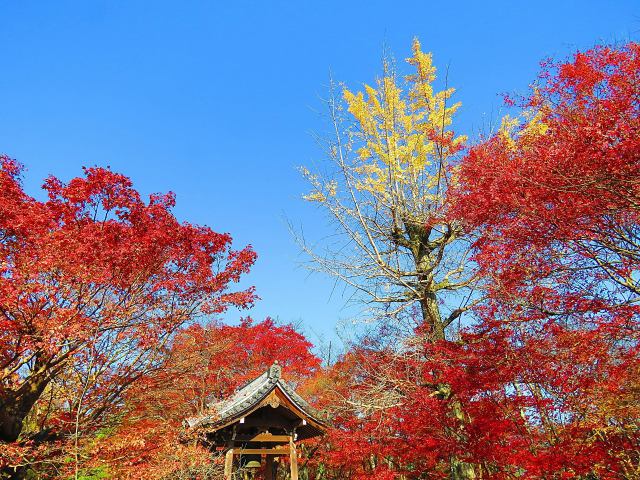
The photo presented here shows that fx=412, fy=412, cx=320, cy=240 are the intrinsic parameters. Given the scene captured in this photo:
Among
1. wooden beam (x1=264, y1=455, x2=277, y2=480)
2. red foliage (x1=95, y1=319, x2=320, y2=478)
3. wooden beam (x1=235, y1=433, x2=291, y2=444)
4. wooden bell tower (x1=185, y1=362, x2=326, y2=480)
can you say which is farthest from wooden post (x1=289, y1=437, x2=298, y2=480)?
red foliage (x1=95, y1=319, x2=320, y2=478)

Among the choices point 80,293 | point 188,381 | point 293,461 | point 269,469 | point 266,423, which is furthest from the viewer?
point 269,469

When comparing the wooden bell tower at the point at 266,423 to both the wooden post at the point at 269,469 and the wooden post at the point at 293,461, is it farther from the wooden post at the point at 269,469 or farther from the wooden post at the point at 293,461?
the wooden post at the point at 269,469

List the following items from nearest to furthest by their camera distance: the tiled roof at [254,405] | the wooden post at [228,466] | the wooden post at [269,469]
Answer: the wooden post at [228,466]
the tiled roof at [254,405]
the wooden post at [269,469]

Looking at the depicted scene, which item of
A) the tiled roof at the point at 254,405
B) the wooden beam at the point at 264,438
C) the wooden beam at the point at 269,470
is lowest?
the wooden beam at the point at 269,470

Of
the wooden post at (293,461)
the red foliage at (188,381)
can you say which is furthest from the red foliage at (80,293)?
the wooden post at (293,461)

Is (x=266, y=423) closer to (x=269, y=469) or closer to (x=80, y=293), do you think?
(x=269, y=469)

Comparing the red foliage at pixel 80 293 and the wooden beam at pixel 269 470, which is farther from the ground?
the red foliage at pixel 80 293

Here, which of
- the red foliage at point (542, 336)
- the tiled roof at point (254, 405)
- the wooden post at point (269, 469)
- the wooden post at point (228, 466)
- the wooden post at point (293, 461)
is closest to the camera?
the red foliage at point (542, 336)

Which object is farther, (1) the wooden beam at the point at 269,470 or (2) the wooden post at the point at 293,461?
(1) the wooden beam at the point at 269,470

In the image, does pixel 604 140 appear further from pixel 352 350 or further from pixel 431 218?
pixel 352 350

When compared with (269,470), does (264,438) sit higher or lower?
higher

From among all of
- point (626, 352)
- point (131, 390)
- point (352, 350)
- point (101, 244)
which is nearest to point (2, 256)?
point (101, 244)

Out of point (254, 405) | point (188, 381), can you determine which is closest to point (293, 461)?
point (254, 405)

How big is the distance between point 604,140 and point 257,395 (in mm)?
8547
